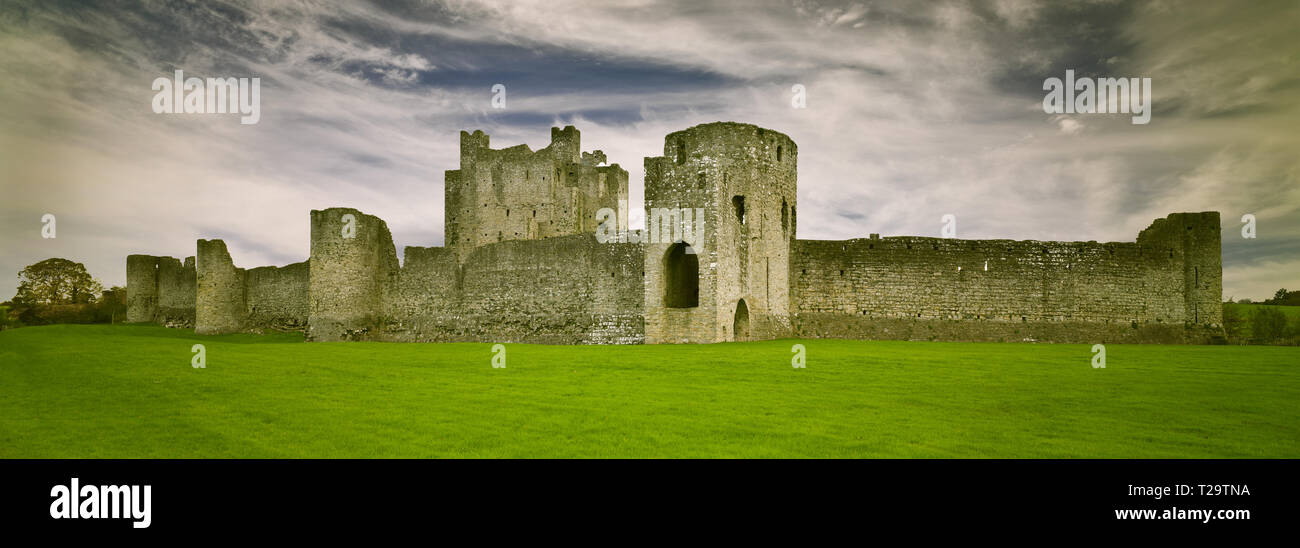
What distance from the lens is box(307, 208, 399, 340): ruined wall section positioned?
3055 centimetres

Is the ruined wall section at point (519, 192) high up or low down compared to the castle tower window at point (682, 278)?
up

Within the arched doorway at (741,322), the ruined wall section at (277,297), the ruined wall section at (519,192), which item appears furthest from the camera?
the ruined wall section at (519,192)

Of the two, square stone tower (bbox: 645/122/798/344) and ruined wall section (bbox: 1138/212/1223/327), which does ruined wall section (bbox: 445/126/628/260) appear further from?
ruined wall section (bbox: 1138/212/1223/327)

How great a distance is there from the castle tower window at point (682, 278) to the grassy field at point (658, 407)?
8.73 meters

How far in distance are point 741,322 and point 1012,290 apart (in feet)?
35.5

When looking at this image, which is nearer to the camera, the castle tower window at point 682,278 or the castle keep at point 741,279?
the castle keep at point 741,279

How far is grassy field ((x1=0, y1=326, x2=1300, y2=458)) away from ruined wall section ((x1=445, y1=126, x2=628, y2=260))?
2674 centimetres

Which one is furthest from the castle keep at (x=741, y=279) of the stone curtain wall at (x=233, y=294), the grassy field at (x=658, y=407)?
the stone curtain wall at (x=233, y=294)

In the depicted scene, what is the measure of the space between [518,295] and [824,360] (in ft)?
46.7

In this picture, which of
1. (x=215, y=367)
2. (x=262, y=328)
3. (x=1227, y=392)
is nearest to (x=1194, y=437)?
(x=1227, y=392)

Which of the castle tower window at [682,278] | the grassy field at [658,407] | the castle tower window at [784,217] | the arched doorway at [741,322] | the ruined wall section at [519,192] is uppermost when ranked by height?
the ruined wall section at [519,192]

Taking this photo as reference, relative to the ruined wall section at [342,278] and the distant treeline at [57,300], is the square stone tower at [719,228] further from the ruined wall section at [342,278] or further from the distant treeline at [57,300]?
the distant treeline at [57,300]

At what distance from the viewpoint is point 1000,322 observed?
27047mm

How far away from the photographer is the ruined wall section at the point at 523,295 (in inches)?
987
